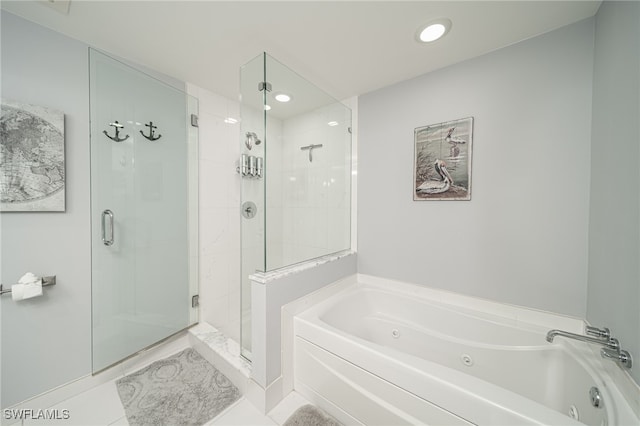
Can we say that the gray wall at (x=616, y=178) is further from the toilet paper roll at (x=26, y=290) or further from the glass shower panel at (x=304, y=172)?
the toilet paper roll at (x=26, y=290)

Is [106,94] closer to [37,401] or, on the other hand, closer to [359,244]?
[37,401]

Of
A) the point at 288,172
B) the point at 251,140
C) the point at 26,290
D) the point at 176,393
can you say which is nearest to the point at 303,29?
the point at 251,140

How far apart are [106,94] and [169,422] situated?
7.15ft

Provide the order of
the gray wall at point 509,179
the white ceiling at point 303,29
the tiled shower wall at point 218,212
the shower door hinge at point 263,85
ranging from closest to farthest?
1. the white ceiling at point 303,29
2. the gray wall at point 509,179
3. the shower door hinge at point 263,85
4. the tiled shower wall at point 218,212

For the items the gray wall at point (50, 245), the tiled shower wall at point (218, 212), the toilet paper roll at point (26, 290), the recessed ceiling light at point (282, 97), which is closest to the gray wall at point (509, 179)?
the recessed ceiling light at point (282, 97)

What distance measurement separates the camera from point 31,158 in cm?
125

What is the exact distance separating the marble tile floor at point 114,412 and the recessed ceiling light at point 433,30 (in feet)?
8.10

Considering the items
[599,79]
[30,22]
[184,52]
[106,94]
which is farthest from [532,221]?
[30,22]

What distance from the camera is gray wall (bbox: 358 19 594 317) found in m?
1.29

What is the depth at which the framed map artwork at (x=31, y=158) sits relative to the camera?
119 cm

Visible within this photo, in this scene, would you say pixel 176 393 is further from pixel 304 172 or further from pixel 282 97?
pixel 282 97

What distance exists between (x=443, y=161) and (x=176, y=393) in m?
2.52

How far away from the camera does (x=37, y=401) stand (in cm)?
131

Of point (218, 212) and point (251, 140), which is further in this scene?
point (218, 212)
